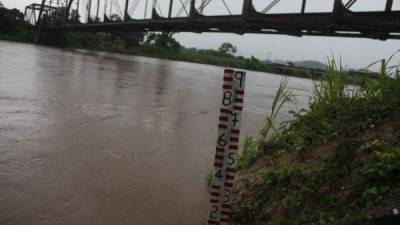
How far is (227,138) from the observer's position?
118 inches

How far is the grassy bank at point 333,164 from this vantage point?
3049 mm

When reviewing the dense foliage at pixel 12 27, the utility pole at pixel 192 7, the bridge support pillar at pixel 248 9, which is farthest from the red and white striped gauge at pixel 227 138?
the dense foliage at pixel 12 27

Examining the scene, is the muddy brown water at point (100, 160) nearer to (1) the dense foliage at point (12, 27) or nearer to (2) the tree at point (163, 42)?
(1) the dense foliage at point (12, 27)

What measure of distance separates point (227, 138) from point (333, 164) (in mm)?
1158

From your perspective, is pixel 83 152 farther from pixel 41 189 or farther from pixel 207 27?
pixel 207 27

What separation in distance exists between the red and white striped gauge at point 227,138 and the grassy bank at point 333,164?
642 mm

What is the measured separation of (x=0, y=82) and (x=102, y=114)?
4.30 meters

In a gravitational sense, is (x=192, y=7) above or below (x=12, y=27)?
above

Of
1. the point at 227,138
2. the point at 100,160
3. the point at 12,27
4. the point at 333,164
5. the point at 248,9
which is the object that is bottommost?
the point at 100,160

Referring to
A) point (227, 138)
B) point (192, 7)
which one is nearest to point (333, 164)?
point (227, 138)

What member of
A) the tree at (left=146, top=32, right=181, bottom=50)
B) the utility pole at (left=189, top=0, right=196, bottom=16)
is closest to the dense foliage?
the tree at (left=146, top=32, right=181, bottom=50)

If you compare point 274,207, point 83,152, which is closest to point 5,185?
point 83,152

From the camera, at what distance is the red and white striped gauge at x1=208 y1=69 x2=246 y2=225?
118 inches

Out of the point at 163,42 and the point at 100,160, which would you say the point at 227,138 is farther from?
the point at 163,42
